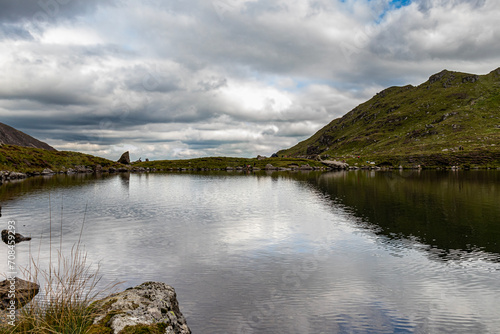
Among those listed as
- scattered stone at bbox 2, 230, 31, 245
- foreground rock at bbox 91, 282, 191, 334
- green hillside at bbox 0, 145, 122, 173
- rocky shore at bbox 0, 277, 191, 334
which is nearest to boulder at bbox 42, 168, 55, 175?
green hillside at bbox 0, 145, 122, 173

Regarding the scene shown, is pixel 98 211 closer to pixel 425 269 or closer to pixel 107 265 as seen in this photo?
pixel 107 265

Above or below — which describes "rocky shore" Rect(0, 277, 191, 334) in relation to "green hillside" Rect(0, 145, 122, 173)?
below

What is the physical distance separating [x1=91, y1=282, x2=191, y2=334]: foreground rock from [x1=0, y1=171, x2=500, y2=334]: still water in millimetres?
3415

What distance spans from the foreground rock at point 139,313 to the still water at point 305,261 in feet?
11.2

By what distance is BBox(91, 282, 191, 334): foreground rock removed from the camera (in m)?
10.9

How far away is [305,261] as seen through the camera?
2634cm

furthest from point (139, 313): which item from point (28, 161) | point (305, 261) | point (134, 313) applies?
point (28, 161)

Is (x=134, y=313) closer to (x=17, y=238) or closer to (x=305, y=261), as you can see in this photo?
(x=305, y=261)

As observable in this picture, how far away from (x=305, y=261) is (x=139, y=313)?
57.1ft

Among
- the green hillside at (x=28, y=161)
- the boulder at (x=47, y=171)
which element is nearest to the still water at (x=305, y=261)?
the green hillside at (x=28, y=161)

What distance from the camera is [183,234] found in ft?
118

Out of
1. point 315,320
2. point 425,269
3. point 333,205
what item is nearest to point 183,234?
point 315,320

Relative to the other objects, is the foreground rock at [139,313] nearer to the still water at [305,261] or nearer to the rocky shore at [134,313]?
the rocky shore at [134,313]

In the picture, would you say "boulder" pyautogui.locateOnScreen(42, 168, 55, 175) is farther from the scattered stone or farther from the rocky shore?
the rocky shore
